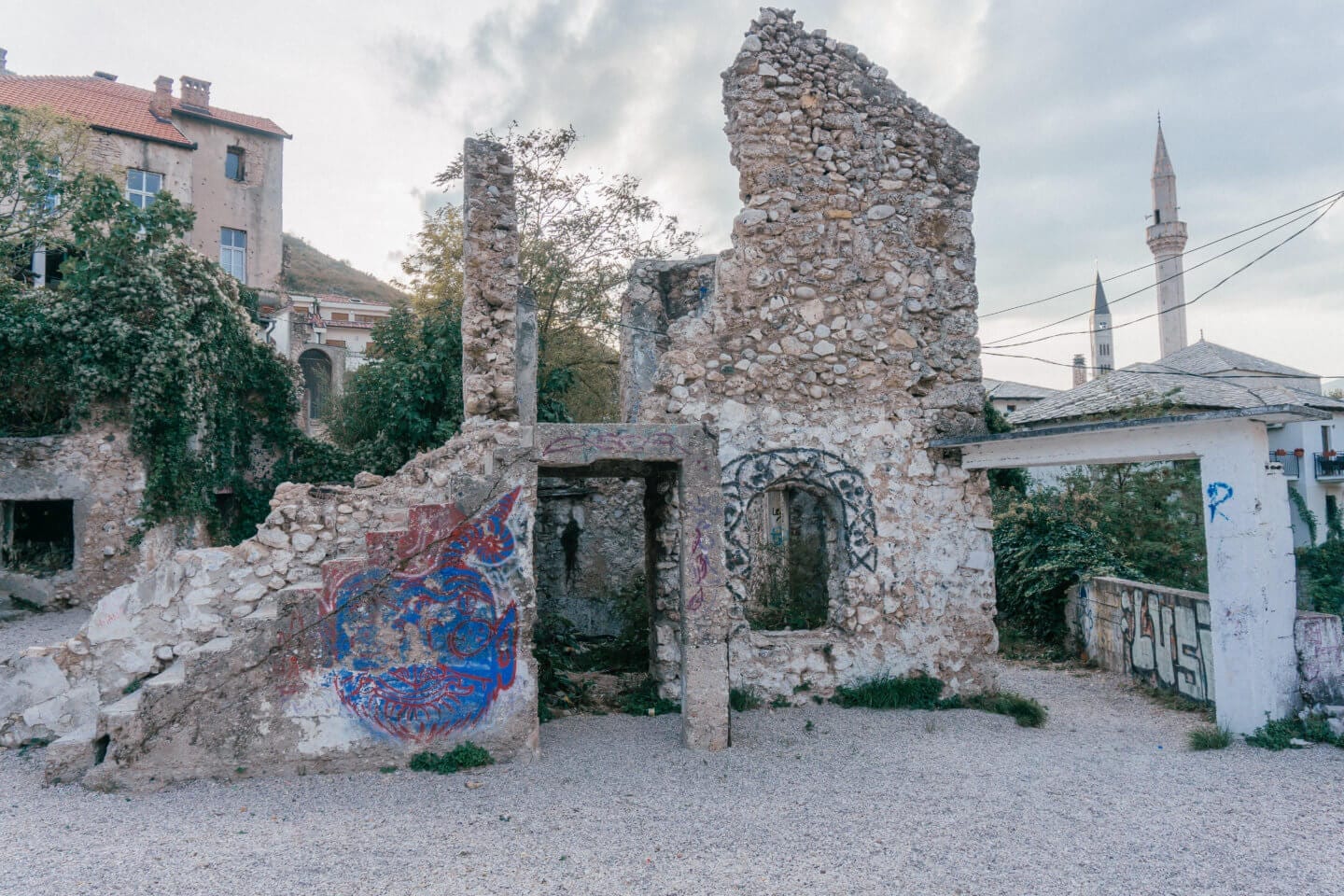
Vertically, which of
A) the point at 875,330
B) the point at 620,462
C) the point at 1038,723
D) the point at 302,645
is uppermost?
the point at 875,330

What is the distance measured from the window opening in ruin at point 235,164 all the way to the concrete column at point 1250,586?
1206 inches

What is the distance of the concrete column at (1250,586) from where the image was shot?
7.10m

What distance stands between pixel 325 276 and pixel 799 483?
168 ft

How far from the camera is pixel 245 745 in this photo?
5.92 meters

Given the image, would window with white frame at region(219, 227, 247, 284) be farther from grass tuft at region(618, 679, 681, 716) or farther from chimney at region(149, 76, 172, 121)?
grass tuft at region(618, 679, 681, 716)

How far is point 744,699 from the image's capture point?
8055mm

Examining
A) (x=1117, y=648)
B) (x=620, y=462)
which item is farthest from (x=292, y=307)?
(x=1117, y=648)

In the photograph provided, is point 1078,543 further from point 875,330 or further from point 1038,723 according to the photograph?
point 875,330

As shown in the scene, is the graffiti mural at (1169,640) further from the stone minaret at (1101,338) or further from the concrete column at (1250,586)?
the stone minaret at (1101,338)

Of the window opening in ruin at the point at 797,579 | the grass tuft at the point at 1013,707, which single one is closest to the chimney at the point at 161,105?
the window opening in ruin at the point at 797,579

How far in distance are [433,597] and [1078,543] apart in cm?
1051

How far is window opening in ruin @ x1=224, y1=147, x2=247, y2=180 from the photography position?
1096 inches

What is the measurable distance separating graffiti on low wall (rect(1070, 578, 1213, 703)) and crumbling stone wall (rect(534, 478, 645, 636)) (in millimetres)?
6594

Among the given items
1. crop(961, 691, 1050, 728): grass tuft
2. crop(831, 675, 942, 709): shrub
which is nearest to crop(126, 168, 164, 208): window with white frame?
crop(831, 675, 942, 709): shrub
